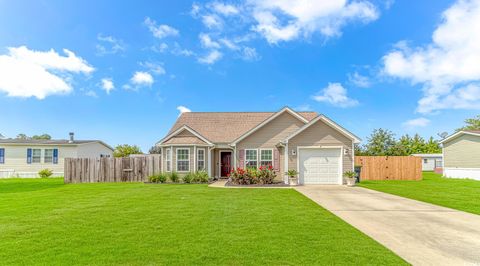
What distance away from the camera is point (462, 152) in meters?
26.2

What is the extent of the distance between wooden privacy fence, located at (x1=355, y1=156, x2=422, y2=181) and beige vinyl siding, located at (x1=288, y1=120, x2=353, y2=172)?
7.01 metres

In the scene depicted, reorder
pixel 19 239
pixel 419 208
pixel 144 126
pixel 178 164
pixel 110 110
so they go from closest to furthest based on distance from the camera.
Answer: pixel 19 239
pixel 419 208
pixel 178 164
pixel 110 110
pixel 144 126

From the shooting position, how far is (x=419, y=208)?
365 inches

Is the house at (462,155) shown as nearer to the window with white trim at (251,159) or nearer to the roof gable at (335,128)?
the roof gable at (335,128)

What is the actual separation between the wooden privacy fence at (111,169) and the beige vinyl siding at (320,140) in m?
10.3

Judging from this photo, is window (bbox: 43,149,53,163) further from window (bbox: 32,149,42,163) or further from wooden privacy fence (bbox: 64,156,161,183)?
wooden privacy fence (bbox: 64,156,161,183)

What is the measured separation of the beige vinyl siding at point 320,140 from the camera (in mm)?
17406

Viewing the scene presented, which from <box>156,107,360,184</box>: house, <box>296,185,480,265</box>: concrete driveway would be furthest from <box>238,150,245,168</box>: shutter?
<box>296,185,480,265</box>: concrete driveway

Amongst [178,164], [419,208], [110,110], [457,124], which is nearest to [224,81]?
[178,164]

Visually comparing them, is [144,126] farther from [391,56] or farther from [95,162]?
[391,56]

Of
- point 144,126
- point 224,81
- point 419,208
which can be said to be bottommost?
point 419,208

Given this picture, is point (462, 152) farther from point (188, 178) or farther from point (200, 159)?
point (188, 178)

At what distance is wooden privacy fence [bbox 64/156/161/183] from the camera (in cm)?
2119

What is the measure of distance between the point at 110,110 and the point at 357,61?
80.5ft
